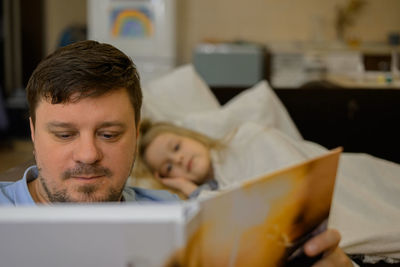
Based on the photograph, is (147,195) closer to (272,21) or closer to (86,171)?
(86,171)

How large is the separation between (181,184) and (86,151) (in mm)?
1162

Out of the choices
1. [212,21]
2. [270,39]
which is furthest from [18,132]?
[270,39]

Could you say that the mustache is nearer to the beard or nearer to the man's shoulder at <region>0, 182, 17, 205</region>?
the beard

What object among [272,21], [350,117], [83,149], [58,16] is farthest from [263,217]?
[58,16]

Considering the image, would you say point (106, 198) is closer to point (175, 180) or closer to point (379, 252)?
point (379, 252)

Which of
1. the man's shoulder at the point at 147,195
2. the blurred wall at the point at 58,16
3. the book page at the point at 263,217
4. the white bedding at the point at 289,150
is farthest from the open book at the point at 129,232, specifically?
the blurred wall at the point at 58,16

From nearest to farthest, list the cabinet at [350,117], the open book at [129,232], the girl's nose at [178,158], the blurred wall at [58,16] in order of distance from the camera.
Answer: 1. the open book at [129,232]
2. the girl's nose at [178,158]
3. the cabinet at [350,117]
4. the blurred wall at [58,16]

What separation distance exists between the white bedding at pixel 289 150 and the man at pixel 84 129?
654mm

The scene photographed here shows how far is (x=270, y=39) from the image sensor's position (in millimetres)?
5555

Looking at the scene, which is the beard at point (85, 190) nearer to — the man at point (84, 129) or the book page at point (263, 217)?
the man at point (84, 129)

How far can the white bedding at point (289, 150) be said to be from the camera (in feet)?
4.64

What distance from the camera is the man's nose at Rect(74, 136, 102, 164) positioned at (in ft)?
2.38

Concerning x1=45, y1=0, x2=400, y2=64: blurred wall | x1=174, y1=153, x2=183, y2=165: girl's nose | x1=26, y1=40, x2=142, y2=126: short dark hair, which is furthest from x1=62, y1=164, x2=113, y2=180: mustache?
x1=45, y1=0, x2=400, y2=64: blurred wall

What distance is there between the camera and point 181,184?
1874mm
